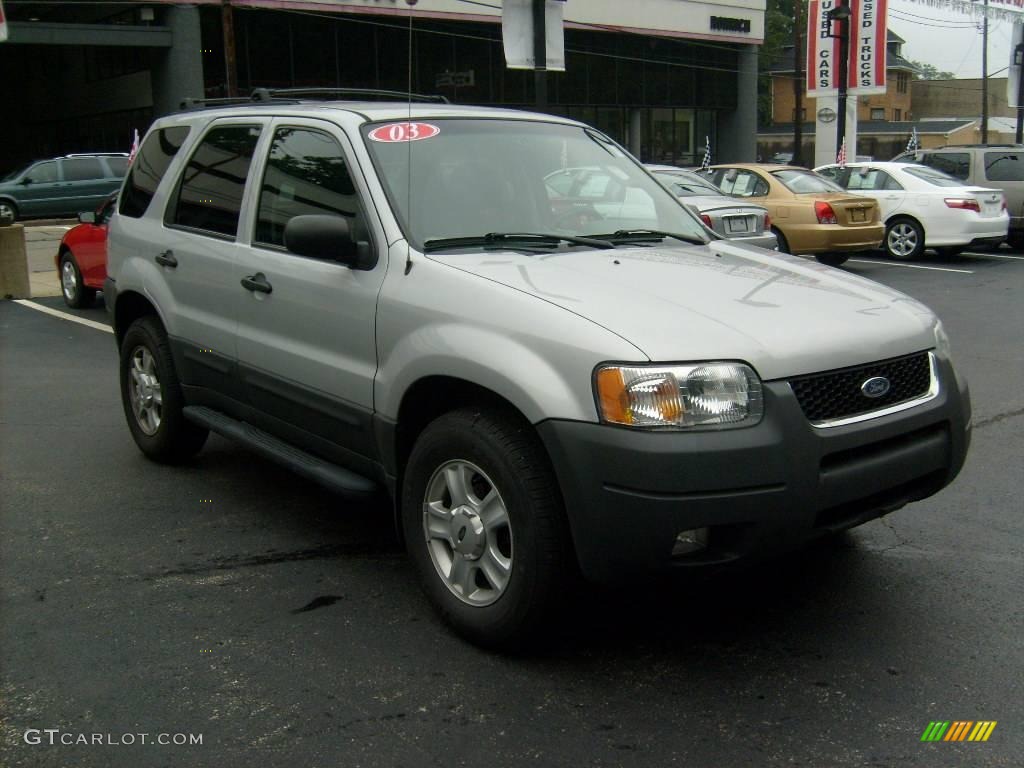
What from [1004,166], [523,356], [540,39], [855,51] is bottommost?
[523,356]

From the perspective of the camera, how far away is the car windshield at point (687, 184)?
14.1 metres

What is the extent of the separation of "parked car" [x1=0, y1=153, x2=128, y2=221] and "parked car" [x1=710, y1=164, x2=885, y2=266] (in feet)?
50.1

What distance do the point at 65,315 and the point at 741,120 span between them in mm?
36371

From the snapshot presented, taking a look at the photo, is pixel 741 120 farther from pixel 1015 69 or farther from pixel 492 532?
pixel 492 532

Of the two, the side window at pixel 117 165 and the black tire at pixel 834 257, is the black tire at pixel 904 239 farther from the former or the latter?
the side window at pixel 117 165

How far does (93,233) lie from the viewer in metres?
12.4

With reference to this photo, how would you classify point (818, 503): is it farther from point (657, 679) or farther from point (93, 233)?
point (93, 233)

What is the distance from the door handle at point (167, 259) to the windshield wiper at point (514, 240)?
6.18 feet

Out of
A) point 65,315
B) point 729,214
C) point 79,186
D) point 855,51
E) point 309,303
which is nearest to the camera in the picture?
point 309,303

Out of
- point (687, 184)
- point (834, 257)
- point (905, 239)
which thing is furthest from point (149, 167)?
point (905, 239)

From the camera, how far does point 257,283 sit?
185 inches

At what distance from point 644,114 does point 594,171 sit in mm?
38176

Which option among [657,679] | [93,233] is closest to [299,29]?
[93,233]

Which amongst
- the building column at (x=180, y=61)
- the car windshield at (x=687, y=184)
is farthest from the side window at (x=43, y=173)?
the car windshield at (x=687, y=184)
